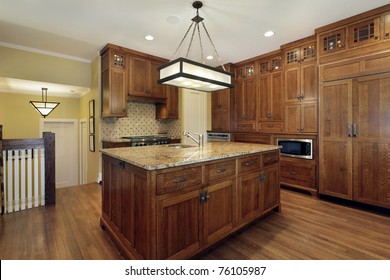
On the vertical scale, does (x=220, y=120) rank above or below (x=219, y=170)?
above

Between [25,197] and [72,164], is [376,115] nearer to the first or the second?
[25,197]

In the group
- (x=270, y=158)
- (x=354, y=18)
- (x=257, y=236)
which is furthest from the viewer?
(x=354, y=18)

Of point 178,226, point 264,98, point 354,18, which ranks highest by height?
point 354,18

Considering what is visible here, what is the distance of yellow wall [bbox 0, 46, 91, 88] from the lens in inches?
150

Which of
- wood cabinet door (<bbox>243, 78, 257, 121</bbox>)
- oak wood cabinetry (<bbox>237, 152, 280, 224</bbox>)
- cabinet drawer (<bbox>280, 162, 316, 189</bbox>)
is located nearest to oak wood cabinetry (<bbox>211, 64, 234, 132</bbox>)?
wood cabinet door (<bbox>243, 78, 257, 121</bbox>)

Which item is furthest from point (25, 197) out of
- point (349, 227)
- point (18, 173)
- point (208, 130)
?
point (349, 227)

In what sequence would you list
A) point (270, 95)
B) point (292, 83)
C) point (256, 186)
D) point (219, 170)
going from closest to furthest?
point (219, 170), point (256, 186), point (292, 83), point (270, 95)

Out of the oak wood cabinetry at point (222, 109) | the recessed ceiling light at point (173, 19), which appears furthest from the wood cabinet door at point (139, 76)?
the oak wood cabinetry at point (222, 109)

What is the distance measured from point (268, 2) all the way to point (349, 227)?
9.51 ft

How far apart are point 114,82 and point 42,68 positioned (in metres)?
1.55

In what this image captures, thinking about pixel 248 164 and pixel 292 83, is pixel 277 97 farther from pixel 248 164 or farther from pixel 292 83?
pixel 248 164

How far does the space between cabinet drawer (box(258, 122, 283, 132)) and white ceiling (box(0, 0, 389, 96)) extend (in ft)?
4.90

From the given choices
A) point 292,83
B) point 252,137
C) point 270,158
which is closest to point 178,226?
point 270,158

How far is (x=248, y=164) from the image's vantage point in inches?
89.6
